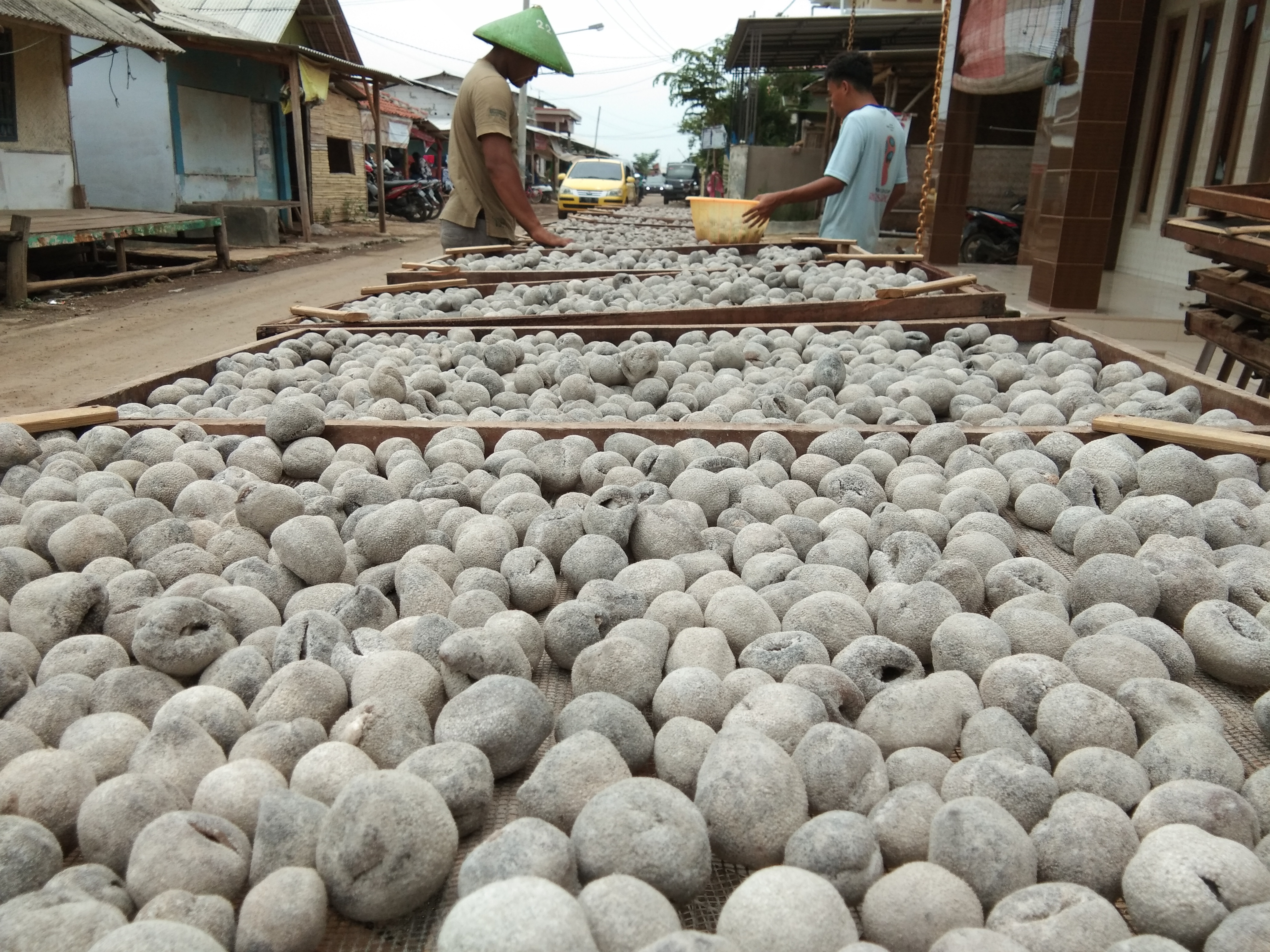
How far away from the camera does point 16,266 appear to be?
6.56 metres

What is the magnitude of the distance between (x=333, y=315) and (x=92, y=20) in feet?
21.7

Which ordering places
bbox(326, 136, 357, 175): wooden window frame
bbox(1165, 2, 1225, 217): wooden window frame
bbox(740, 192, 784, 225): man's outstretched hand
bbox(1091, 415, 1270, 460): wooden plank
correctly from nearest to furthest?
bbox(1091, 415, 1270, 460): wooden plank, bbox(740, 192, 784, 225): man's outstretched hand, bbox(1165, 2, 1225, 217): wooden window frame, bbox(326, 136, 357, 175): wooden window frame

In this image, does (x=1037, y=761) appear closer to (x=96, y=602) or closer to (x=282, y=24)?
(x=96, y=602)

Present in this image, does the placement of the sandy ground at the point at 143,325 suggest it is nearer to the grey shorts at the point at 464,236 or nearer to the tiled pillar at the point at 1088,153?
the grey shorts at the point at 464,236

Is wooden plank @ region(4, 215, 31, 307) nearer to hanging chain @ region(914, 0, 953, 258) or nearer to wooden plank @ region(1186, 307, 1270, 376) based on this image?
hanging chain @ region(914, 0, 953, 258)

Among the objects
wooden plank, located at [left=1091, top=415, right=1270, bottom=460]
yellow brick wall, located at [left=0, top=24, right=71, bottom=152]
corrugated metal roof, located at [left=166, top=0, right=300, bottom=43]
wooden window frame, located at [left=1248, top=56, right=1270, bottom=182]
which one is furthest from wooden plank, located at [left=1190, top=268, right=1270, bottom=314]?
corrugated metal roof, located at [left=166, top=0, right=300, bottom=43]

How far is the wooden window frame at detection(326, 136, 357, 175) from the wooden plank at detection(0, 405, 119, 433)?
1566 centimetres

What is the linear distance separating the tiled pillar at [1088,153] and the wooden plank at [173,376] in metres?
3.53

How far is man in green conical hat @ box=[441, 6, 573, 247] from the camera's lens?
461 centimetres

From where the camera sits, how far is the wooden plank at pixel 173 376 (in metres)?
2.40

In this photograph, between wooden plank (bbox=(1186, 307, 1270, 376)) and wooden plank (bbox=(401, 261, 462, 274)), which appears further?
wooden plank (bbox=(401, 261, 462, 274))

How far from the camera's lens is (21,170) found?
8.58 m

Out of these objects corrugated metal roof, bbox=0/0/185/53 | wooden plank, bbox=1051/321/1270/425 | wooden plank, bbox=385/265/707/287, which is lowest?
wooden plank, bbox=1051/321/1270/425

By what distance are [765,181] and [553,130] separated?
41.2 meters
